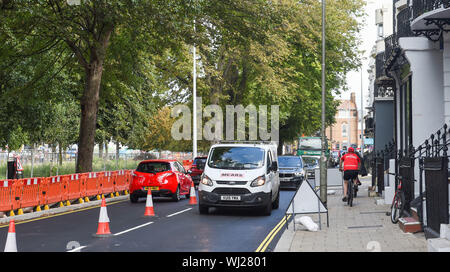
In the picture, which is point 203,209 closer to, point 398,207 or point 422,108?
point 398,207

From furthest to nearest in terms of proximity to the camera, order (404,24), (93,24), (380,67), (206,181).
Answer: (380,67)
(93,24)
(404,24)
(206,181)

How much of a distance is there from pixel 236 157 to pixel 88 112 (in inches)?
306

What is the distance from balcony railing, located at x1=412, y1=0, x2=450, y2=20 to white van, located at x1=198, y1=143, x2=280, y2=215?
19.5 feet

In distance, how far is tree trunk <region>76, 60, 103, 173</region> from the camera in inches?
929

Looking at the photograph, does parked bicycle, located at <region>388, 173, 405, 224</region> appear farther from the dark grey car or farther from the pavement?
the dark grey car

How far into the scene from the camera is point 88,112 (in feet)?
77.6

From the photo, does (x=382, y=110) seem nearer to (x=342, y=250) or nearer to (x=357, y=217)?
(x=357, y=217)

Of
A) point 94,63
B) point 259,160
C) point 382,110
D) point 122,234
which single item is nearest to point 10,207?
point 122,234

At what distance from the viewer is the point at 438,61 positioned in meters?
16.8

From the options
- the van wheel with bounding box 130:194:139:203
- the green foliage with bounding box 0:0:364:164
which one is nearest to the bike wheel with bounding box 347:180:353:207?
the green foliage with bounding box 0:0:364:164

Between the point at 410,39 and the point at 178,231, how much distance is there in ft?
27.0

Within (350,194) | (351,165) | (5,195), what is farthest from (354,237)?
(5,195)
